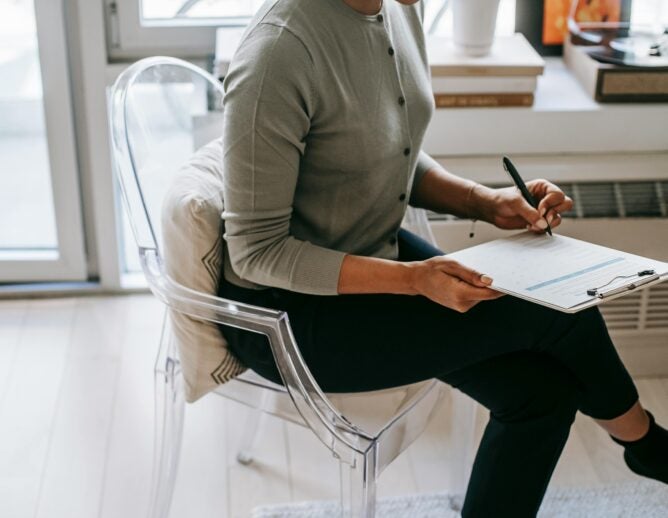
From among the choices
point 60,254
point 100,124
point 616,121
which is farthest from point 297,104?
point 60,254

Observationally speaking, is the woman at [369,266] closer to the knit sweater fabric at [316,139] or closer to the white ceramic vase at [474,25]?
the knit sweater fabric at [316,139]

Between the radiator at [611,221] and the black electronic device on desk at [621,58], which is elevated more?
the black electronic device on desk at [621,58]

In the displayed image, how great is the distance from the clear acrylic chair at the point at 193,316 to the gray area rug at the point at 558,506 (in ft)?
0.76

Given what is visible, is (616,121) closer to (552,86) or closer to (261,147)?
(552,86)

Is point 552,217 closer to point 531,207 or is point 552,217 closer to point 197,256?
point 531,207

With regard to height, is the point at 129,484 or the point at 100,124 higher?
the point at 100,124

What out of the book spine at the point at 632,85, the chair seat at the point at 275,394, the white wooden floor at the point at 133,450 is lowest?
the white wooden floor at the point at 133,450

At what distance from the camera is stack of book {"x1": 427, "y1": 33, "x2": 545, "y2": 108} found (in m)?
1.96

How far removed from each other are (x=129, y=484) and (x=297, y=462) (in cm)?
31

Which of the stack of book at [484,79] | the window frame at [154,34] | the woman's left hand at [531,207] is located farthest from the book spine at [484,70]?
the window frame at [154,34]

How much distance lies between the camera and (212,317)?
136 centimetres

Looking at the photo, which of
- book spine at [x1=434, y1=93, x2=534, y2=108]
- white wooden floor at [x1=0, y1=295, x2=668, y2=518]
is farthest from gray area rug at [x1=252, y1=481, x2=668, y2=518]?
book spine at [x1=434, y1=93, x2=534, y2=108]

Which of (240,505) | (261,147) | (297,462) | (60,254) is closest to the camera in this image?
(261,147)

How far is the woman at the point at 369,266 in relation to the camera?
1300 millimetres
